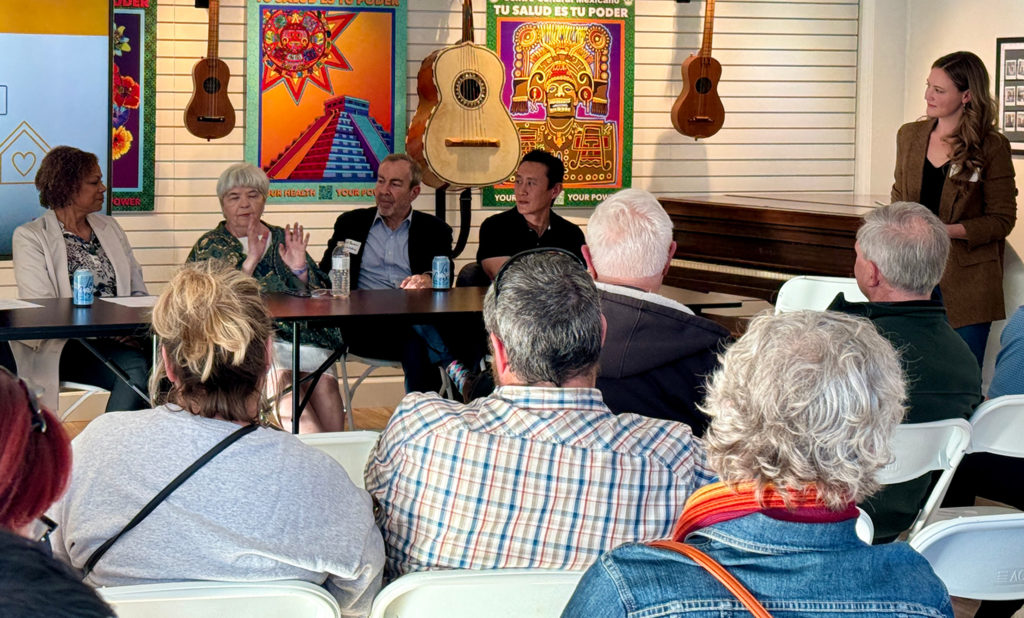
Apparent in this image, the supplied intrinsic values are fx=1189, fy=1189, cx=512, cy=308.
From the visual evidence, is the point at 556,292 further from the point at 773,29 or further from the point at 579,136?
the point at 773,29

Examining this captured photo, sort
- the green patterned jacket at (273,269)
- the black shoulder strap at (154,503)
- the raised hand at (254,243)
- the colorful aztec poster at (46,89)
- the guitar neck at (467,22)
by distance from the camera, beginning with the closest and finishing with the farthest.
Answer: the black shoulder strap at (154,503) < the raised hand at (254,243) < the green patterned jacket at (273,269) < the colorful aztec poster at (46,89) < the guitar neck at (467,22)

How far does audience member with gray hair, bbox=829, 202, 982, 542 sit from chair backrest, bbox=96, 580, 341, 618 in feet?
4.88

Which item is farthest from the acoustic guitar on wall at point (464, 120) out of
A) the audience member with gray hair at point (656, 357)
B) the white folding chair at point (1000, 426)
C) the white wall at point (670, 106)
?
the white folding chair at point (1000, 426)

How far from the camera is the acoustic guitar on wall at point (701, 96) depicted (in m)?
6.82

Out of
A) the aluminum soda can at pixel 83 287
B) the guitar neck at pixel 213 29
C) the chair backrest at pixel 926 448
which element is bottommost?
the chair backrest at pixel 926 448

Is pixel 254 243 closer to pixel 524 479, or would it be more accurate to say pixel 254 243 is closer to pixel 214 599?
pixel 524 479

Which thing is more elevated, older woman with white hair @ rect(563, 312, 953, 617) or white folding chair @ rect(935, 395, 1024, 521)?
older woman with white hair @ rect(563, 312, 953, 617)

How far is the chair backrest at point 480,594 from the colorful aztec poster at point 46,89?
4613 mm

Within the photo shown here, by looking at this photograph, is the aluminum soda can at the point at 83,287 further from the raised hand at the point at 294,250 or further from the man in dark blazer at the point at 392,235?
the man in dark blazer at the point at 392,235

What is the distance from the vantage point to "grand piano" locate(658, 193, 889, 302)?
5.66 meters

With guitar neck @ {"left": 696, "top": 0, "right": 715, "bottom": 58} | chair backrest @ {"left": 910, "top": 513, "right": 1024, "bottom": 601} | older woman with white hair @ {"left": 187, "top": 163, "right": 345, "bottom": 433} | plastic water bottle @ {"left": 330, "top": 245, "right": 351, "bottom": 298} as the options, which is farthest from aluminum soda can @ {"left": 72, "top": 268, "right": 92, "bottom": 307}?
guitar neck @ {"left": 696, "top": 0, "right": 715, "bottom": 58}

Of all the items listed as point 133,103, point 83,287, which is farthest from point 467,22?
point 83,287

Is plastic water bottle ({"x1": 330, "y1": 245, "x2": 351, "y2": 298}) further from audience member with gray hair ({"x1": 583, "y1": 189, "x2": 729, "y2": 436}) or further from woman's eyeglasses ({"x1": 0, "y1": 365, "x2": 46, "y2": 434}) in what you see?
woman's eyeglasses ({"x1": 0, "y1": 365, "x2": 46, "y2": 434})

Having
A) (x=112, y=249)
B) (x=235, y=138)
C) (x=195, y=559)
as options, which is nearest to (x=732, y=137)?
(x=235, y=138)
